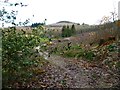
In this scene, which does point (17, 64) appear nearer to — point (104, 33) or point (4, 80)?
point (4, 80)

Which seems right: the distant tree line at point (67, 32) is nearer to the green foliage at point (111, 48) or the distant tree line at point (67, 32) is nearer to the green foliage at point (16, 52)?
the green foliage at point (111, 48)

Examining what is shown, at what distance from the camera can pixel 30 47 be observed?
871cm

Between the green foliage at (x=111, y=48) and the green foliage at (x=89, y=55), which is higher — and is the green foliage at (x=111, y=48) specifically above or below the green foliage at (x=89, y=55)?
above

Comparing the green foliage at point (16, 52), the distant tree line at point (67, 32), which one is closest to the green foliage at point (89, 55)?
the green foliage at point (16, 52)

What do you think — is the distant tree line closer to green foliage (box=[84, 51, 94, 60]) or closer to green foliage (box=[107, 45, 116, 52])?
green foliage (box=[84, 51, 94, 60])

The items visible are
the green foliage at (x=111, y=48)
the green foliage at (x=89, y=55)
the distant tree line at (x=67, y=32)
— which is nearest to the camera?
the green foliage at (x=111, y=48)

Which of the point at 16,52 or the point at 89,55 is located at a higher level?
the point at 16,52

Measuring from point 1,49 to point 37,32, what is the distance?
1384 mm

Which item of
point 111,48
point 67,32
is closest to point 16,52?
point 111,48

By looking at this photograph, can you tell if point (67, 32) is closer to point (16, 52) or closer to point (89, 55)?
point (89, 55)

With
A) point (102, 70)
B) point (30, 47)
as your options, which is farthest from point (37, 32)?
point (102, 70)

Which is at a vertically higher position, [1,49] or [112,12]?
[112,12]

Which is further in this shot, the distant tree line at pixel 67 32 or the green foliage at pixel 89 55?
the distant tree line at pixel 67 32

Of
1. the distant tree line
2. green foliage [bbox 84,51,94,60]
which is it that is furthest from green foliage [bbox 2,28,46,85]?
the distant tree line
